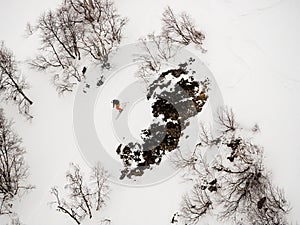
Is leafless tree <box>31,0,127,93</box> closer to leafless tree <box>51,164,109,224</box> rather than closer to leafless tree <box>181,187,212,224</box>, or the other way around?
leafless tree <box>51,164,109,224</box>

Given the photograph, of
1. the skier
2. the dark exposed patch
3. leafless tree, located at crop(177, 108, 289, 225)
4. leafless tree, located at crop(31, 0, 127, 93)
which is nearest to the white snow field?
the skier

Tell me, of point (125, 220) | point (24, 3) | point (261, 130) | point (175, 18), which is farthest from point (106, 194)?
point (24, 3)

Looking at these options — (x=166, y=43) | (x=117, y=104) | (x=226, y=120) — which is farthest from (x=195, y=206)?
(x=166, y=43)

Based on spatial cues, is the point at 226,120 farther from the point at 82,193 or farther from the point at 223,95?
the point at 82,193

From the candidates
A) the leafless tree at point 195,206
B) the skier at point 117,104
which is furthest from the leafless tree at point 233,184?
the skier at point 117,104

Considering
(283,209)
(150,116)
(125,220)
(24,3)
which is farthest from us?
(24,3)

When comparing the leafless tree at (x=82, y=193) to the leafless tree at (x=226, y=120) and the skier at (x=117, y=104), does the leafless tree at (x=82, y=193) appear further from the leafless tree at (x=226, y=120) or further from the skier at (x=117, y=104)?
the leafless tree at (x=226, y=120)

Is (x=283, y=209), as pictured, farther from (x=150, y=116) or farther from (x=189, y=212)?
(x=150, y=116)
